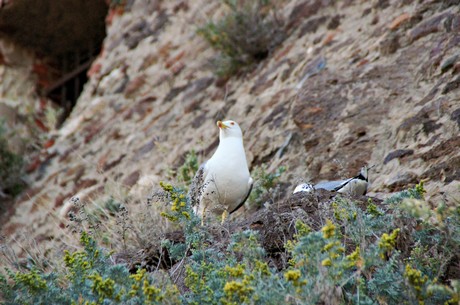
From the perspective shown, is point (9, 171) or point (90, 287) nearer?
point (90, 287)

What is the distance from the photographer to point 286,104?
621 centimetres

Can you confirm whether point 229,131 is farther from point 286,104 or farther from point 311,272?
point 311,272

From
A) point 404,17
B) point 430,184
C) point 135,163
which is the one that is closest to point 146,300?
point 430,184

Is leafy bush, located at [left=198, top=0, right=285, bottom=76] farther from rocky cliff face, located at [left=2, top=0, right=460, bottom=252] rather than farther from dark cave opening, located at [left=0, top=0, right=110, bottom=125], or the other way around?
dark cave opening, located at [left=0, top=0, right=110, bottom=125]

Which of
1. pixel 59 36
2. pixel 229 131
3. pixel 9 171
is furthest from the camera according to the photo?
pixel 59 36

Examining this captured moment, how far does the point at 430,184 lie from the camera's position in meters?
4.03

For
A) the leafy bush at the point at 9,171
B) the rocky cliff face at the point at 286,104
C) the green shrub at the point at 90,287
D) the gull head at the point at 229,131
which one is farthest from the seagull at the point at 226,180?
the leafy bush at the point at 9,171

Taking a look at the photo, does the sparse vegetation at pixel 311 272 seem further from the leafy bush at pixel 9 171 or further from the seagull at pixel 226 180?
the leafy bush at pixel 9 171

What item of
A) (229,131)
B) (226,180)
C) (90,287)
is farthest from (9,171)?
(90,287)

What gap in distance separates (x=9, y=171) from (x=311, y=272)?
7.05 metres

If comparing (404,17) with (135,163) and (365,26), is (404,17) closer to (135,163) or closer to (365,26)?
(365,26)

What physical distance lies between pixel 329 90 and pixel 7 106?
240 inches

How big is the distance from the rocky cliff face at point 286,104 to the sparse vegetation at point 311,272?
2.71 feet

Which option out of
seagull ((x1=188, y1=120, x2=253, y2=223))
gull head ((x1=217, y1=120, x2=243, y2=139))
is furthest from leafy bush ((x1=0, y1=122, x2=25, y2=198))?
seagull ((x1=188, y1=120, x2=253, y2=223))
